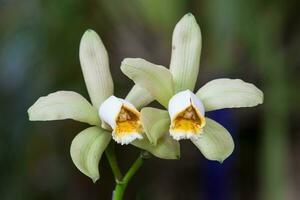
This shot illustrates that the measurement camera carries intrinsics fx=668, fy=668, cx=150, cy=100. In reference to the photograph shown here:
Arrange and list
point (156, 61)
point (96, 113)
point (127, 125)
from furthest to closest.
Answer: point (156, 61), point (96, 113), point (127, 125)

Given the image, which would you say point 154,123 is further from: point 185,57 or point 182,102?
point 185,57

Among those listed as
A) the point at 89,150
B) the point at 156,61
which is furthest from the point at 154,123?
the point at 156,61

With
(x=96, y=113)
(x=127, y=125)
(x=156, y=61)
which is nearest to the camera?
(x=127, y=125)

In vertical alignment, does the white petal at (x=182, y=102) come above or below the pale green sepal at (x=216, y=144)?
above

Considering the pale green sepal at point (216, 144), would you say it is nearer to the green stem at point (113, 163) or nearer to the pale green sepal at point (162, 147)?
the pale green sepal at point (162, 147)

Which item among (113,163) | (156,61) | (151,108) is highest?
(151,108)

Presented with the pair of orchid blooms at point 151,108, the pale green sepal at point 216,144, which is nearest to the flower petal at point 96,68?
the pair of orchid blooms at point 151,108
